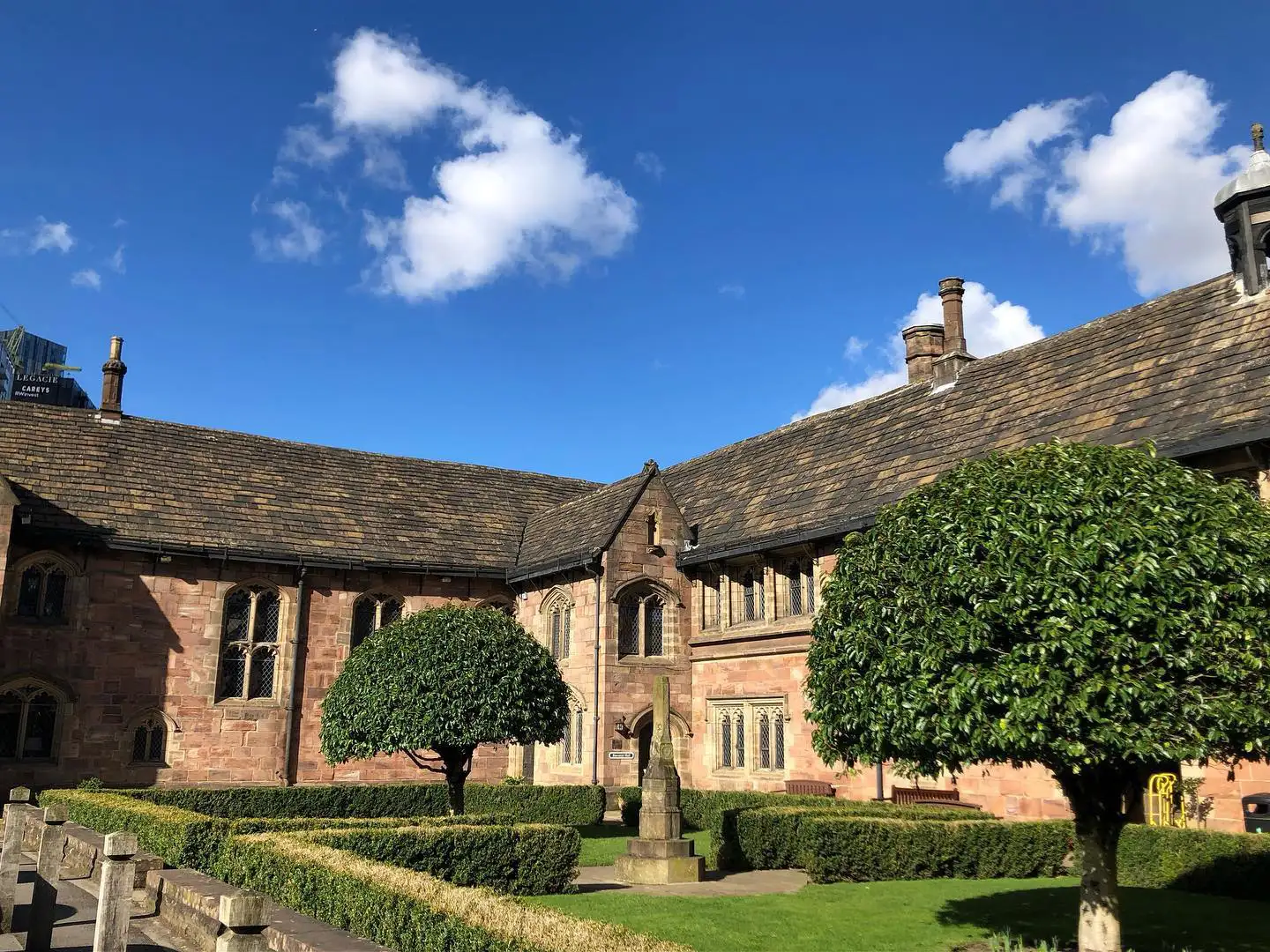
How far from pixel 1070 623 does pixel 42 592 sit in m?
24.0

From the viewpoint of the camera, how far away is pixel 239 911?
5.68m

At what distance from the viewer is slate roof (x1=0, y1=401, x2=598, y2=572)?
25453mm

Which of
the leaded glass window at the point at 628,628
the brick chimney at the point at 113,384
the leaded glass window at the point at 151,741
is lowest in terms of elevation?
the leaded glass window at the point at 151,741

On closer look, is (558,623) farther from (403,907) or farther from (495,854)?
(403,907)

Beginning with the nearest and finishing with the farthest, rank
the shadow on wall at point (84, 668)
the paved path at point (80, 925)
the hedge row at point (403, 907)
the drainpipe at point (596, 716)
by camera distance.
→ 1. the hedge row at point (403, 907)
2. the paved path at point (80, 925)
3. the shadow on wall at point (84, 668)
4. the drainpipe at point (596, 716)

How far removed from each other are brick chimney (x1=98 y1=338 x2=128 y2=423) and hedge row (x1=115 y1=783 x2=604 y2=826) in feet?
40.0

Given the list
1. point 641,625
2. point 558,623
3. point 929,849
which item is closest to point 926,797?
point 929,849

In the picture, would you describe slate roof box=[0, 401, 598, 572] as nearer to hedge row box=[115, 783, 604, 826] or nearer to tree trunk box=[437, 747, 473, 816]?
hedge row box=[115, 783, 604, 826]

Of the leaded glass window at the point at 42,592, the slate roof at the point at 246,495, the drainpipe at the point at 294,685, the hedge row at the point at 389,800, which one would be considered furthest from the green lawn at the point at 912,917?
the leaded glass window at the point at 42,592

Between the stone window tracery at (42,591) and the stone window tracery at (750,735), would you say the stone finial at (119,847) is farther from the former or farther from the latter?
the stone window tracery at (42,591)

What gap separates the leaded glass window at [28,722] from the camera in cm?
2330

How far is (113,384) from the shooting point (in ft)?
95.3

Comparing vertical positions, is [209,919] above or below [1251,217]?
below

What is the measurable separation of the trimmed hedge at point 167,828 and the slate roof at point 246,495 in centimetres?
1053
